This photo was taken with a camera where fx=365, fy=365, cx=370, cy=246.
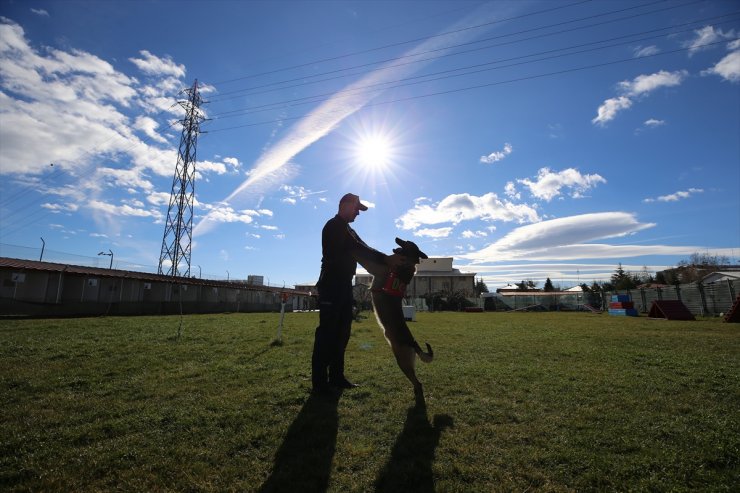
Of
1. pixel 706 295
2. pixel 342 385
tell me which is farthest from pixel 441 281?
pixel 342 385

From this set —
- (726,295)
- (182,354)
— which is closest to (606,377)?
(182,354)

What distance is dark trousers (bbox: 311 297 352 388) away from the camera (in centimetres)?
458

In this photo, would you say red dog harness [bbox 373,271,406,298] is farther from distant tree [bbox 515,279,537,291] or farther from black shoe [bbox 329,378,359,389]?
distant tree [bbox 515,279,537,291]

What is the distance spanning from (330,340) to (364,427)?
4.27 ft

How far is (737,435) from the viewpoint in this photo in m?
3.21

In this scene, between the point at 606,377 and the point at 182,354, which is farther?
the point at 182,354

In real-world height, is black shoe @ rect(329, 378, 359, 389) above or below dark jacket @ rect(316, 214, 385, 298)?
below

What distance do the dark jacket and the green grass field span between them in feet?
4.39

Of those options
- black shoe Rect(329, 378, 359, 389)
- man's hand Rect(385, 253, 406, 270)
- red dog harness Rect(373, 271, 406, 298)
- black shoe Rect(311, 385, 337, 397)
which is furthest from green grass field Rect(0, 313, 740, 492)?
man's hand Rect(385, 253, 406, 270)

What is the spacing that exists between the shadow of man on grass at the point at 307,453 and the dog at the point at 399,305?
0.97 m

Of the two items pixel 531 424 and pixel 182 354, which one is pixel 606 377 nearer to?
pixel 531 424

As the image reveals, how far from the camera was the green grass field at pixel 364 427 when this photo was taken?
2.61 m

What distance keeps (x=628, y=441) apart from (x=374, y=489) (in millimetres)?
2337

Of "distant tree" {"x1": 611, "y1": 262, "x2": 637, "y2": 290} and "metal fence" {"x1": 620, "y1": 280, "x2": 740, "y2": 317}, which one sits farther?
"distant tree" {"x1": 611, "y1": 262, "x2": 637, "y2": 290}
